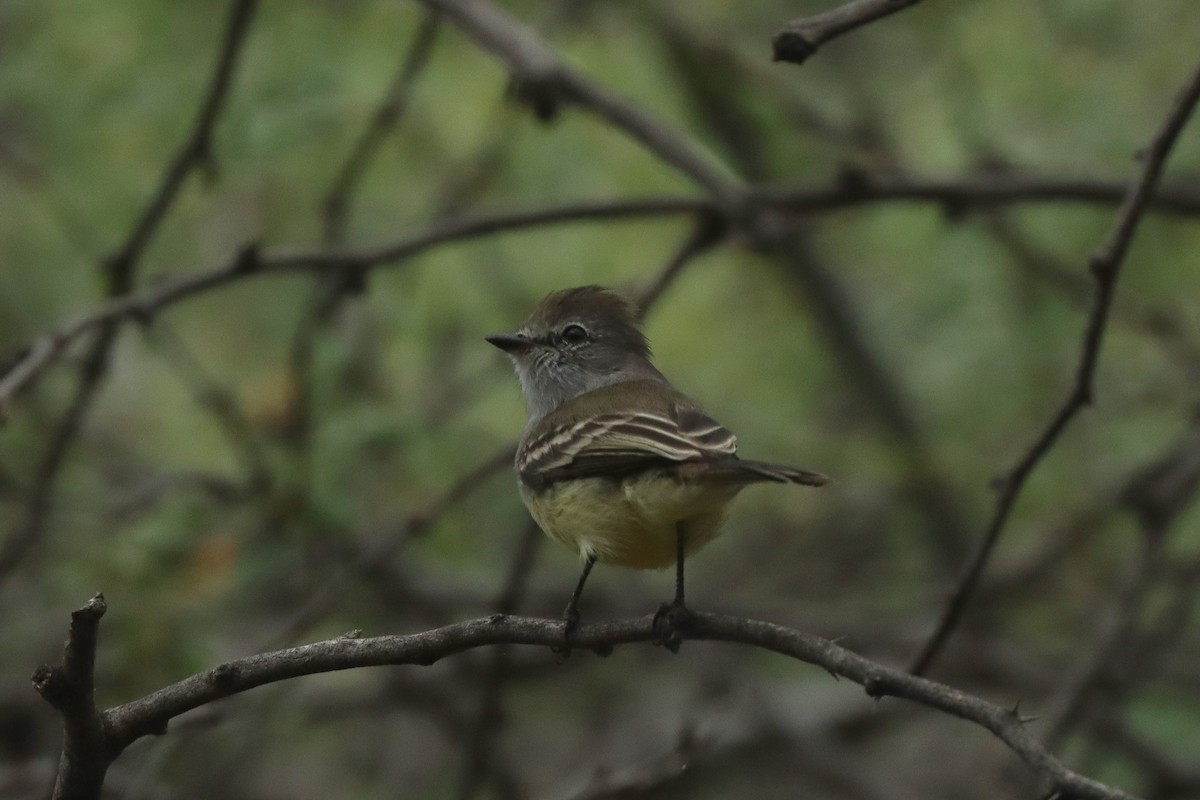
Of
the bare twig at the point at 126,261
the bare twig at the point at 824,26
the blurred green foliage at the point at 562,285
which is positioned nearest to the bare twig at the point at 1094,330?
the bare twig at the point at 824,26

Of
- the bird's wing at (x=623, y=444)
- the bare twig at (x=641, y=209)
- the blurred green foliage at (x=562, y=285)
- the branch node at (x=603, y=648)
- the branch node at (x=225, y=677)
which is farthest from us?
the blurred green foliage at (x=562, y=285)

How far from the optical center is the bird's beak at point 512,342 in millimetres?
5246

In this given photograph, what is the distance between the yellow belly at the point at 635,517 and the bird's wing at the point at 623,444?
1.7 inches

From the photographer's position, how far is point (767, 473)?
3361 millimetres

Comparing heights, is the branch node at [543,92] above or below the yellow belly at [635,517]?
above

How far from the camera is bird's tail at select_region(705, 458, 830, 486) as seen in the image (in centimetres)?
316

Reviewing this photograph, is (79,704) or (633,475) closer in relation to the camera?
(79,704)

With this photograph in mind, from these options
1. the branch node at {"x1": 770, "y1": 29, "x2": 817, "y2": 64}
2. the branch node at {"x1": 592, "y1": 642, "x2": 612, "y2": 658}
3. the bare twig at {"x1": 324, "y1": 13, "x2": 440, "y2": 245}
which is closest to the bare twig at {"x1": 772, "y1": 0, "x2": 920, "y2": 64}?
the branch node at {"x1": 770, "y1": 29, "x2": 817, "y2": 64}

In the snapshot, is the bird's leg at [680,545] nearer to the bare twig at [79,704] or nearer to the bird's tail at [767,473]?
the bird's tail at [767,473]

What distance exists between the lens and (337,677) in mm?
7879

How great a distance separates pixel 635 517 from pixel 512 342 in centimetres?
156

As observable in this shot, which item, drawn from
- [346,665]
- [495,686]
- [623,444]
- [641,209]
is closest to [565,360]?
[641,209]

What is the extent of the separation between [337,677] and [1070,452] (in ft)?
14.0

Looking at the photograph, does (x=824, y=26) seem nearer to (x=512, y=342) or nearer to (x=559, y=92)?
(x=559, y=92)
